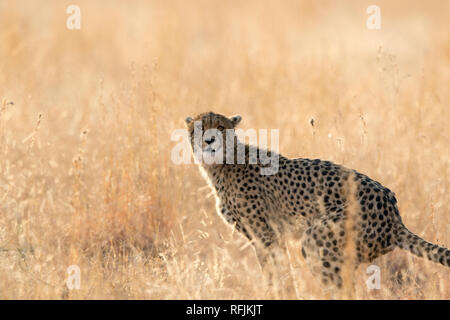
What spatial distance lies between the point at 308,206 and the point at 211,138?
0.78 meters

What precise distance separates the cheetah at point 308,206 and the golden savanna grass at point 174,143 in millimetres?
165

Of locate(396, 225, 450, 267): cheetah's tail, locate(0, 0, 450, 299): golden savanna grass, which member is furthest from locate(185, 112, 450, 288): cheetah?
locate(0, 0, 450, 299): golden savanna grass

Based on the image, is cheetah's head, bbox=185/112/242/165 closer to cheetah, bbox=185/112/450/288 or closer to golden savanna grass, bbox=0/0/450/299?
cheetah, bbox=185/112/450/288

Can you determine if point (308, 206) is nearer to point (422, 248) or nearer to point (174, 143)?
point (422, 248)

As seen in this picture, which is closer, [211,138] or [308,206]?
[308,206]

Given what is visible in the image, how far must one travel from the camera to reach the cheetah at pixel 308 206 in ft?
12.7

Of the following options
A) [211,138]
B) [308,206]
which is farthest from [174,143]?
[308,206]

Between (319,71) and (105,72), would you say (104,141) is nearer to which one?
(319,71)

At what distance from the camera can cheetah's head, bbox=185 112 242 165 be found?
455 cm

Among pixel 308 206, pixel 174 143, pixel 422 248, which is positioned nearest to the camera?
pixel 422 248

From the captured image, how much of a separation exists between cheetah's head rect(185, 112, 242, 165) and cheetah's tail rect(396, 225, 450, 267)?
49.8 inches

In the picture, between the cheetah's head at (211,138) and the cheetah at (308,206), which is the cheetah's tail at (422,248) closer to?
the cheetah at (308,206)

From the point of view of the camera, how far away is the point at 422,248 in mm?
3803
